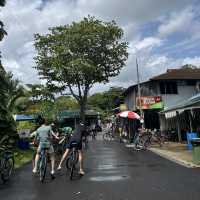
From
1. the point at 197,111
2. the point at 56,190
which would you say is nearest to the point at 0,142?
the point at 56,190

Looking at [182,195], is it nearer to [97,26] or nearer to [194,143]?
[194,143]

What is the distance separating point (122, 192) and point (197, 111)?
70.2ft

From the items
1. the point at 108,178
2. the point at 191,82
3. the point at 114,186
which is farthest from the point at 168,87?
the point at 114,186

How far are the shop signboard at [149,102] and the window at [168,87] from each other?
2092mm

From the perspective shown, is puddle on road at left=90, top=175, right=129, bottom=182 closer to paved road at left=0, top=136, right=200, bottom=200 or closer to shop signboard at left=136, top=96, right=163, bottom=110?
paved road at left=0, top=136, right=200, bottom=200

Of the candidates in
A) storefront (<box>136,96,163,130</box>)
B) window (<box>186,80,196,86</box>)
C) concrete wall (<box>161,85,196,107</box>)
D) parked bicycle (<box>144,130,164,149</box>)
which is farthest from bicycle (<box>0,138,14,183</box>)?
window (<box>186,80,196,86</box>)

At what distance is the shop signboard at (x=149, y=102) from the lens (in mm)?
36469

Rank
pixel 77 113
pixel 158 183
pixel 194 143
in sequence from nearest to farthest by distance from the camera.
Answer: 1. pixel 158 183
2. pixel 194 143
3. pixel 77 113

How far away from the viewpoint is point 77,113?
58250 millimetres

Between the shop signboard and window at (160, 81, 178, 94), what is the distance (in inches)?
82.4

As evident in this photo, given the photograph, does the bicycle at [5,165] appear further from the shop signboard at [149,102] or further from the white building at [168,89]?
the white building at [168,89]

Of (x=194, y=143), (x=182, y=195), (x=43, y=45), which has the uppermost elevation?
(x=43, y=45)

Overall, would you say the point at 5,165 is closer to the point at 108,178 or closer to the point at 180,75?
the point at 108,178

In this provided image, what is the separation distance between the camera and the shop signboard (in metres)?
36.5
